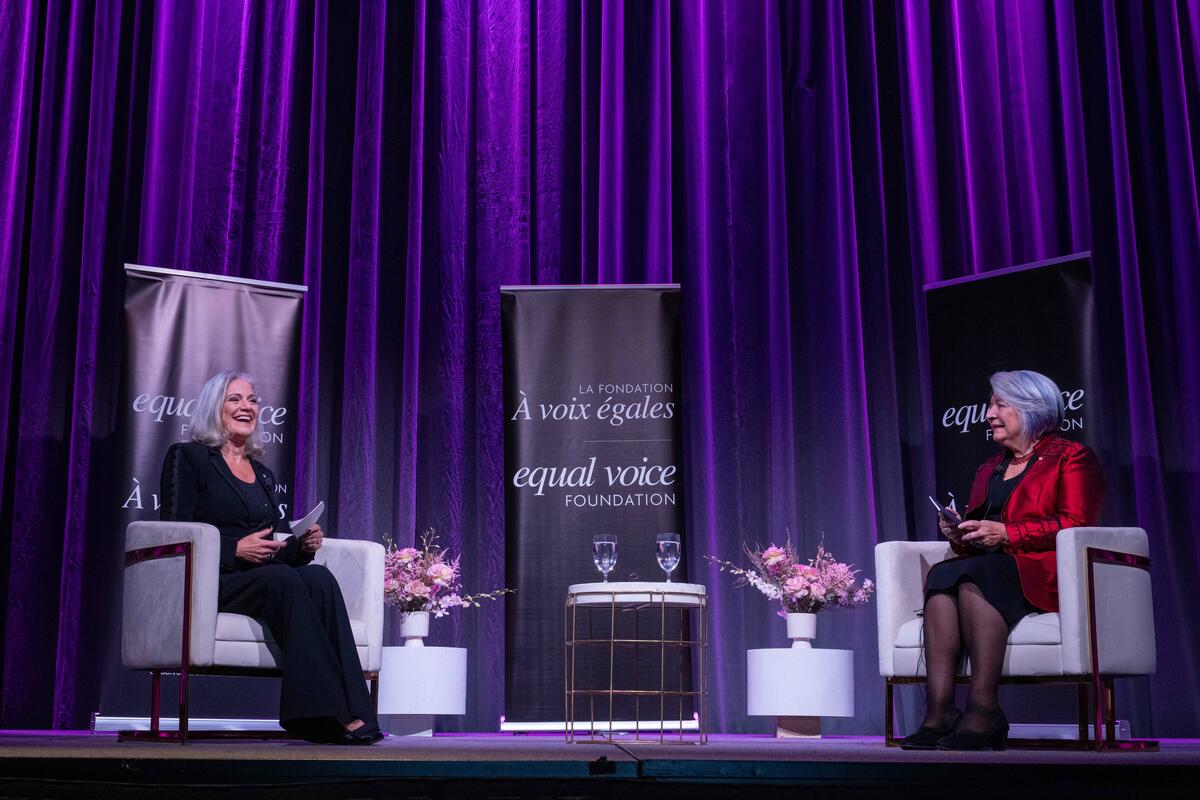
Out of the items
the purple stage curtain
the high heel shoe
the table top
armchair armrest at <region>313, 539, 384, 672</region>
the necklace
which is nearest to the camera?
the high heel shoe

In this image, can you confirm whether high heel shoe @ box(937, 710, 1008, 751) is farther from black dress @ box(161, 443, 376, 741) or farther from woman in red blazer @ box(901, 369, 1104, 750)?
black dress @ box(161, 443, 376, 741)

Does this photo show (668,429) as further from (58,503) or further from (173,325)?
(58,503)

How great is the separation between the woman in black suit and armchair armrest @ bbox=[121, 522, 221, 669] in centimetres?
14

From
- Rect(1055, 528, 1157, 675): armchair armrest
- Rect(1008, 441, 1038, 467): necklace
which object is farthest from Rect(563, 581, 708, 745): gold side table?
Rect(1055, 528, 1157, 675): armchair armrest

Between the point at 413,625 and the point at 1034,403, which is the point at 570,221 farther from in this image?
the point at 1034,403

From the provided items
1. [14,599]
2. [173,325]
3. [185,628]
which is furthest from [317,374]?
[185,628]

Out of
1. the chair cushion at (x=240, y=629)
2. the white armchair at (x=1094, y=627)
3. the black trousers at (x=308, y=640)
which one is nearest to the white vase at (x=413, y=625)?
the black trousers at (x=308, y=640)

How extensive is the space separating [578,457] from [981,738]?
2256 mm

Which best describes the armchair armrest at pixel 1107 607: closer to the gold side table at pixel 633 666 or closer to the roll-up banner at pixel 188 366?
the gold side table at pixel 633 666

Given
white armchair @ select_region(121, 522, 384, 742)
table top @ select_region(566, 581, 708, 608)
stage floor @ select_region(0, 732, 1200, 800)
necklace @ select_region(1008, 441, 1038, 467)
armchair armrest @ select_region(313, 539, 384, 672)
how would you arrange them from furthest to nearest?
armchair armrest @ select_region(313, 539, 384, 672) < necklace @ select_region(1008, 441, 1038, 467) < table top @ select_region(566, 581, 708, 608) < white armchair @ select_region(121, 522, 384, 742) < stage floor @ select_region(0, 732, 1200, 800)

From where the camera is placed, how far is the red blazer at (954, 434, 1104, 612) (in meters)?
3.70

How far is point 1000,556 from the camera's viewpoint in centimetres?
368

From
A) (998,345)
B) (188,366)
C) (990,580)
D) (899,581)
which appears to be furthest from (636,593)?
(188,366)

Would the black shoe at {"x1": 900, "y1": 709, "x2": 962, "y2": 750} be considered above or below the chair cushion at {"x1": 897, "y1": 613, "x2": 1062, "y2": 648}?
below
